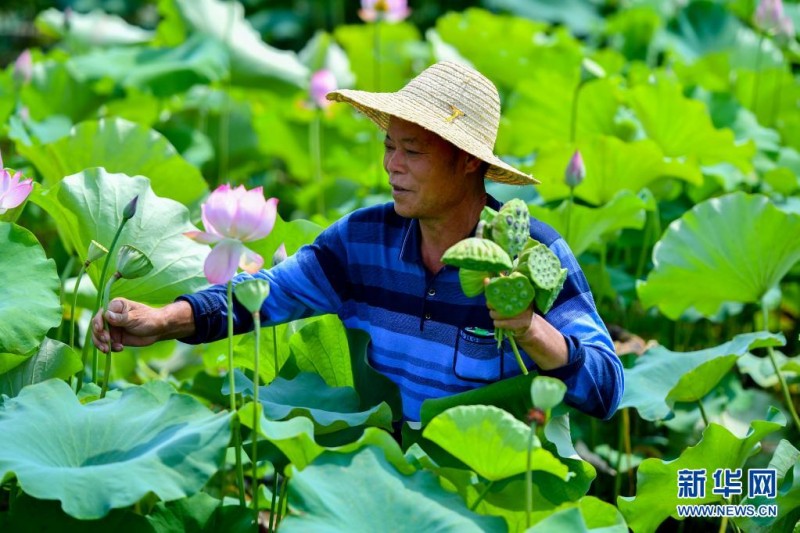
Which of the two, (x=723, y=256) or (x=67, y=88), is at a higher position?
(x=723, y=256)

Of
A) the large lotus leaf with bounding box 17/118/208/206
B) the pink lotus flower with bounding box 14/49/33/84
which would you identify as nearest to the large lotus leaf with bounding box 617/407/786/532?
the large lotus leaf with bounding box 17/118/208/206

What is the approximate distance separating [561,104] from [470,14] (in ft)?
4.46

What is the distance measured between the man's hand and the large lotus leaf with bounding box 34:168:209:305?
23 centimetres

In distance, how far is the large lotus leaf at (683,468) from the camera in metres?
1.86

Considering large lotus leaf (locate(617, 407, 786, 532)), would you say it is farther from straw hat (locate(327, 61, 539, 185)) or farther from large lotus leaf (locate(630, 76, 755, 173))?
large lotus leaf (locate(630, 76, 755, 173))

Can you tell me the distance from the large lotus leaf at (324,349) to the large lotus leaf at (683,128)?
137 centimetres

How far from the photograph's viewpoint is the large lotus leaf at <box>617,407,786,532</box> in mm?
1859

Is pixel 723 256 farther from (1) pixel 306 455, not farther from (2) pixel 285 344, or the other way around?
(1) pixel 306 455

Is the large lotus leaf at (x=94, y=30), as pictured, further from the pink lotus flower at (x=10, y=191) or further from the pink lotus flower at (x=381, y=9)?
the pink lotus flower at (x=10, y=191)

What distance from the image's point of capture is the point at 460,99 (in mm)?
1879

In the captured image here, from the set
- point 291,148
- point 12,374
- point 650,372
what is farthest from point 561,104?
point 12,374

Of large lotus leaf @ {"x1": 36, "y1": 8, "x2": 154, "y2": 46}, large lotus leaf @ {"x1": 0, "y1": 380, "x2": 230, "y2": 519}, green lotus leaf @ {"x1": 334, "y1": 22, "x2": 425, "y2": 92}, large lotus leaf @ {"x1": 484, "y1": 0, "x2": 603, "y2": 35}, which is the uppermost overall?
large lotus leaf @ {"x1": 0, "y1": 380, "x2": 230, "y2": 519}

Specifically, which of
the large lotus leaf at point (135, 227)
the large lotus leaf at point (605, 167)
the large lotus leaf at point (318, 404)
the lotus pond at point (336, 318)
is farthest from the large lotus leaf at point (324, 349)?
the large lotus leaf at point (605, 167)

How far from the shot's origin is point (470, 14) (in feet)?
15.4
